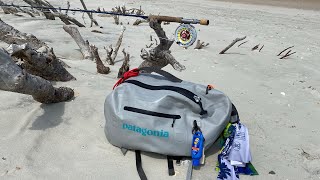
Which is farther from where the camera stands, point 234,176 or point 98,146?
point 98,146

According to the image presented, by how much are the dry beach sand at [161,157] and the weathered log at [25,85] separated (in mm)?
115

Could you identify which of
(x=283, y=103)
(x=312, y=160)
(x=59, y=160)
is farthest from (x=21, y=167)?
(x=283, y=103)

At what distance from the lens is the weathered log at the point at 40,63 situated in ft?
9.09

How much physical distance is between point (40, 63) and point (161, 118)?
4.52ft

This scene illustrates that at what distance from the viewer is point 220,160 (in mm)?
2547

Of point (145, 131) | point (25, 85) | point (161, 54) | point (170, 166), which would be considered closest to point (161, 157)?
point (170, 166)

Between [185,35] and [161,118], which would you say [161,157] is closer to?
[161,118]

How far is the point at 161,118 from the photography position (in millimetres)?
2508

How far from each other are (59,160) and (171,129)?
2.77 ft

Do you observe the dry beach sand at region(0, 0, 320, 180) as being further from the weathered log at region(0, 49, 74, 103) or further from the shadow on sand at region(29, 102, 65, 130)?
the weathered log at region(0, 49, 74, 103)

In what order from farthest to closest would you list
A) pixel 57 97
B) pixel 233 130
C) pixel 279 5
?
pixel 279 5, pixel 57 97, pixel 233 130

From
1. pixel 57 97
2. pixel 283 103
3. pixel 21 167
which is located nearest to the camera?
pixel 21 167

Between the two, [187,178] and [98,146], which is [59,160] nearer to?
[98,146]

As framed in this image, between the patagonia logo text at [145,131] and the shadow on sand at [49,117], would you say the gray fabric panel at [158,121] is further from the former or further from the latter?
the shadow on sand at [49,117]
